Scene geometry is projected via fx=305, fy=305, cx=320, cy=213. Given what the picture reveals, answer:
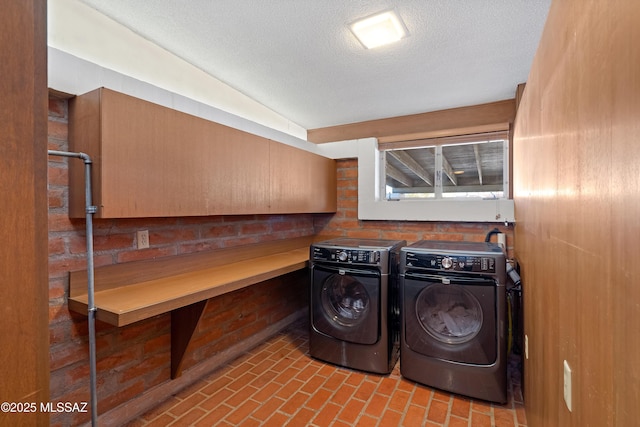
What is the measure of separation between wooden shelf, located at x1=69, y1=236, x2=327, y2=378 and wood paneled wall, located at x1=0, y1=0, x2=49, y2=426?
104cm

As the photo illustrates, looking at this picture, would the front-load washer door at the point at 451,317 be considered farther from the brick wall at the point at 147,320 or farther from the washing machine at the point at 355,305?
the brick wall at the point at 147,320

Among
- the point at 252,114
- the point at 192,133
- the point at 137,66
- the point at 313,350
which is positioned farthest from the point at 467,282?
the point at 137,66

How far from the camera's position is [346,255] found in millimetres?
2502

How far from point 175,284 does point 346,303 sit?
1.39 m

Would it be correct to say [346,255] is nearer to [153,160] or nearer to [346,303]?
[346,303]

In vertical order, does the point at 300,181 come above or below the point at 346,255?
above

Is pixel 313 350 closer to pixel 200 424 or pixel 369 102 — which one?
pixel 200 424

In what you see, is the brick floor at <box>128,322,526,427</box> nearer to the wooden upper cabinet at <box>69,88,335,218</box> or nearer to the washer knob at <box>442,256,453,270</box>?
the washer knob at <box>442,256,453,270</box>

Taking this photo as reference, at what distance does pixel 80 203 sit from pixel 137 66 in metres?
0.96

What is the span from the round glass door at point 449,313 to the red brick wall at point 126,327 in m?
1.57

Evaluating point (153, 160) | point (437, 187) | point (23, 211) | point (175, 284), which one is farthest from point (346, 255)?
point (23, 211)

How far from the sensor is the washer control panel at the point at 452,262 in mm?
2070

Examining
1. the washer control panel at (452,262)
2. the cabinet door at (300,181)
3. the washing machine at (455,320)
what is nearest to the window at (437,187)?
the cabinet door at (300,181)

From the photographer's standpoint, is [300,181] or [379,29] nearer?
[379,29]
